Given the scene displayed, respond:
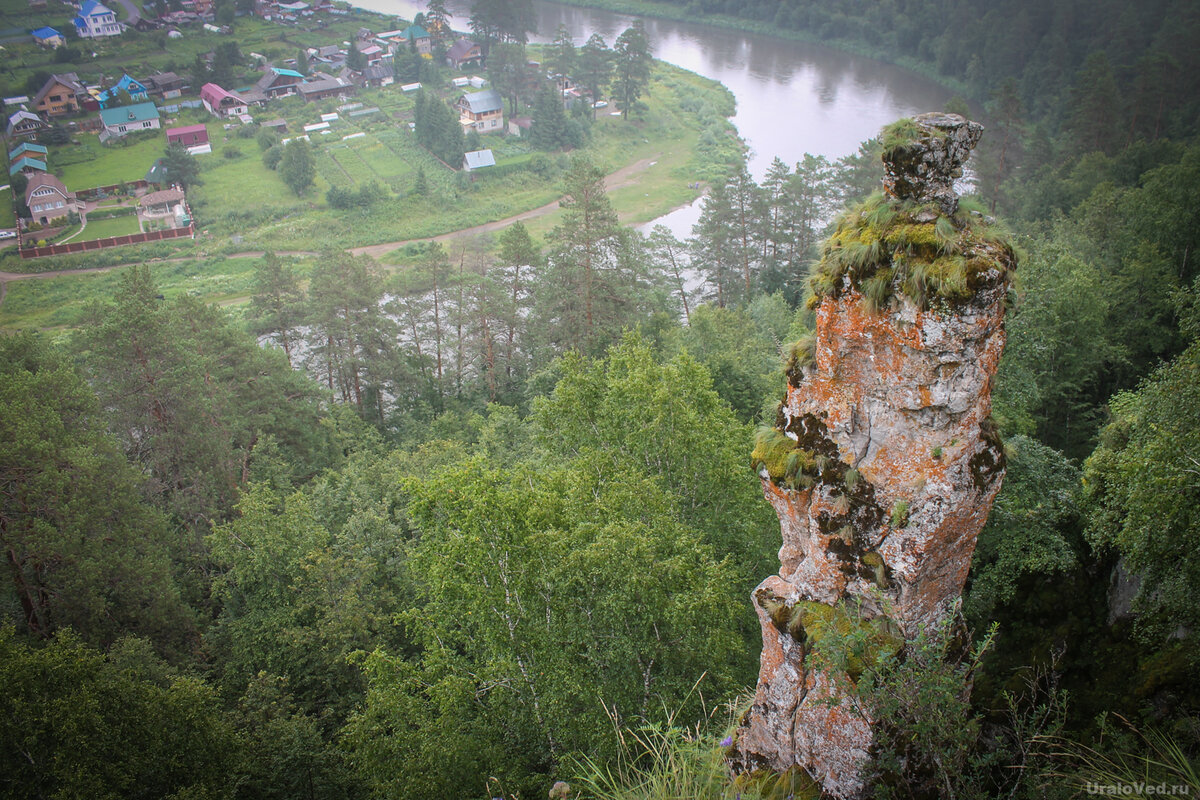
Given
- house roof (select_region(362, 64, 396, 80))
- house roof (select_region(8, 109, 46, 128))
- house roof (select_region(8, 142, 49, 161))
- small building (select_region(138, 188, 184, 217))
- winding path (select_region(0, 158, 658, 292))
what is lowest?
winding path (select_region(0, 158, 658, 292))

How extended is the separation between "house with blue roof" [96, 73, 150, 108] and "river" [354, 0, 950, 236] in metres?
40.2

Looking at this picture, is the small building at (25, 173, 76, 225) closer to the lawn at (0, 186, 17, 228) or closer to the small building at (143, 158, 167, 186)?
the lawn at (0, 186, 17, 228)

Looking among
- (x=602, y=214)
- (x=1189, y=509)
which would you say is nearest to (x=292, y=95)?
(x=602, y=214)

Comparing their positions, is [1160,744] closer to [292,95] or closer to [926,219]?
[926,219]

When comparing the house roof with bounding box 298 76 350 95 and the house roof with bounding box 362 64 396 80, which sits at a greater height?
the house roof with bounding box 362 64 396 80

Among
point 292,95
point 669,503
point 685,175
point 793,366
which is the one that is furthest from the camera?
point 292,95

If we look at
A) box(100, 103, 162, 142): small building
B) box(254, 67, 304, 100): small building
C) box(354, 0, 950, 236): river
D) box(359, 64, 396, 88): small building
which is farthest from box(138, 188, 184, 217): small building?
box(354, 0, 950, 236): river

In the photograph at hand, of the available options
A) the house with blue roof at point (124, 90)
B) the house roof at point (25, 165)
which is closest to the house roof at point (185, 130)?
the house with blue roof at point (124, 90)

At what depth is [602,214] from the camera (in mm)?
30141

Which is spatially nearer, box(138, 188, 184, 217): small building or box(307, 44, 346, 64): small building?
box(138, 188, 184, 217): small building

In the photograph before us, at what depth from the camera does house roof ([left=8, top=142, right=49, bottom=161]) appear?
192 ft

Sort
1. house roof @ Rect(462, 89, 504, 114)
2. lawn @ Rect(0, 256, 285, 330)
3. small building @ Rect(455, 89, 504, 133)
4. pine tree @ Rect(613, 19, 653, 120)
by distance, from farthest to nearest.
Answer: pine tree @ Rect(613, 19, 653, 120)
house roof @ Rect(462, 89, 504, 114)
small building @ Rect(455, 89, 504, 133)
lawn @ Rect(0, 256, 285, 330)

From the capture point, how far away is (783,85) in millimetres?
73625

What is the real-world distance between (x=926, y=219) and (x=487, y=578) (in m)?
6.75
